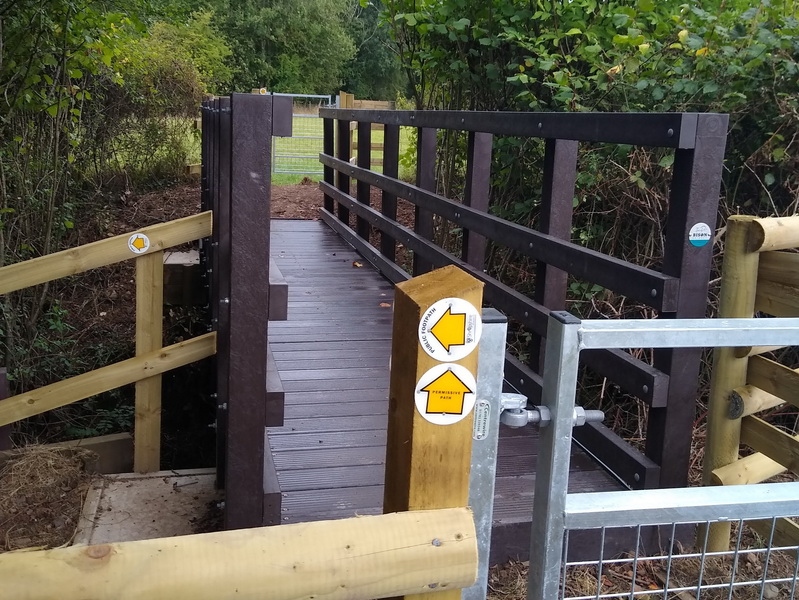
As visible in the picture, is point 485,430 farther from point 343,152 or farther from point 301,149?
point 301,149

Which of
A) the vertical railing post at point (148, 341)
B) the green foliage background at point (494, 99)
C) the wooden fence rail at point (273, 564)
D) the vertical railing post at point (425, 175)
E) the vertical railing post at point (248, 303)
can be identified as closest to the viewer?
the wooden fence rail at point (273, 564)

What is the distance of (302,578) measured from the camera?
1346 millimetres

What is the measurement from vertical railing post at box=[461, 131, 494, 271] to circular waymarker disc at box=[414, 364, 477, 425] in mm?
3361

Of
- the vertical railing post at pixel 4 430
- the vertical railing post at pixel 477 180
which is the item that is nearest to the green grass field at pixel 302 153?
the vertical railing post at pixel 477 180

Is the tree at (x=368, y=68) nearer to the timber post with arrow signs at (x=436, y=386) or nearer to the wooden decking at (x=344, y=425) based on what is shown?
the wooden decking at (x=344, y=425)

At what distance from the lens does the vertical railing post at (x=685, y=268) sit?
2766mm

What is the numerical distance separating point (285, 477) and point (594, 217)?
2.81 m

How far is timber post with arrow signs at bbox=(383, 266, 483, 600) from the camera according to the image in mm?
1455

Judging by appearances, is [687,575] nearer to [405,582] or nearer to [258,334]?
[258,334]

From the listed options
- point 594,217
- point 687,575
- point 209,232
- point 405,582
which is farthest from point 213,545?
point 594,217

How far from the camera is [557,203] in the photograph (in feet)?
12.5

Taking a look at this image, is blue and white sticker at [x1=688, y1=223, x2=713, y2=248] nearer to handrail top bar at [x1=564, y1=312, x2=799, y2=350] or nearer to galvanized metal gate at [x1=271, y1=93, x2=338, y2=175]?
handrail top bar at [x1=564, y1=312, x2=799, y2=350]

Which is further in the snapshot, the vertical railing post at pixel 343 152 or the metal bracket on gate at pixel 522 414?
the vertical railing post at pixel 343 152

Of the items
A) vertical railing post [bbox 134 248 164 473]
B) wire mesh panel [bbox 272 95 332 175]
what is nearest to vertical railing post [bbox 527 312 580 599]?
vertical railing post [bbox 134 248 164 473]
